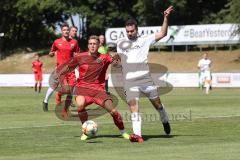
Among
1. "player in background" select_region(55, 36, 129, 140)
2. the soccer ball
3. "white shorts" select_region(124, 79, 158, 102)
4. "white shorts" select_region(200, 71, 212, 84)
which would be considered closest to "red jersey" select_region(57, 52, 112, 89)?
"player in background" select_region(55, 36, 129, 140)

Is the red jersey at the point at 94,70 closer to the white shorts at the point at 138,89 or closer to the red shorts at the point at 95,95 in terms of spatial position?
the red shorts at the point at 95,95

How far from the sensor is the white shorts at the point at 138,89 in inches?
566

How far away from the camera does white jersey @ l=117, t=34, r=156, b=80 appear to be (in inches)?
563

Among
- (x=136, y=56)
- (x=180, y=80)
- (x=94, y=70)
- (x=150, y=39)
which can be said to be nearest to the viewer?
(x=136, y=56)

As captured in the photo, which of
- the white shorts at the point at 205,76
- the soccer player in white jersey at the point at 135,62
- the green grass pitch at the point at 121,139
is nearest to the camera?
the green grass pitch at the point at 121,139

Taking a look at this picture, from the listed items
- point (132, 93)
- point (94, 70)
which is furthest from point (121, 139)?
point (94, 70)

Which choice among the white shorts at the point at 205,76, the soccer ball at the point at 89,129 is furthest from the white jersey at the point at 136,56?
the white shorts at the point at 205,76

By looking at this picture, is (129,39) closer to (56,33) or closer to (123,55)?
(123,55)

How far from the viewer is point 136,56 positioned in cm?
1432

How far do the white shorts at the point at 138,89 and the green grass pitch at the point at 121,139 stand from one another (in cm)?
90

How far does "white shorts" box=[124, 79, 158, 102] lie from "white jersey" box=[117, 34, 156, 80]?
0.13 metres

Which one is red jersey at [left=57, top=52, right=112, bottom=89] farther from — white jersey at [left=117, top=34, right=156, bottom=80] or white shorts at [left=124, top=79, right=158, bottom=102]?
white shorts at [left=124, top=79, right=158, bottom=102]

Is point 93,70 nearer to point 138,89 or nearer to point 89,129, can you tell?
point 138,89

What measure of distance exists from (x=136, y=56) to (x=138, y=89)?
68 cm
